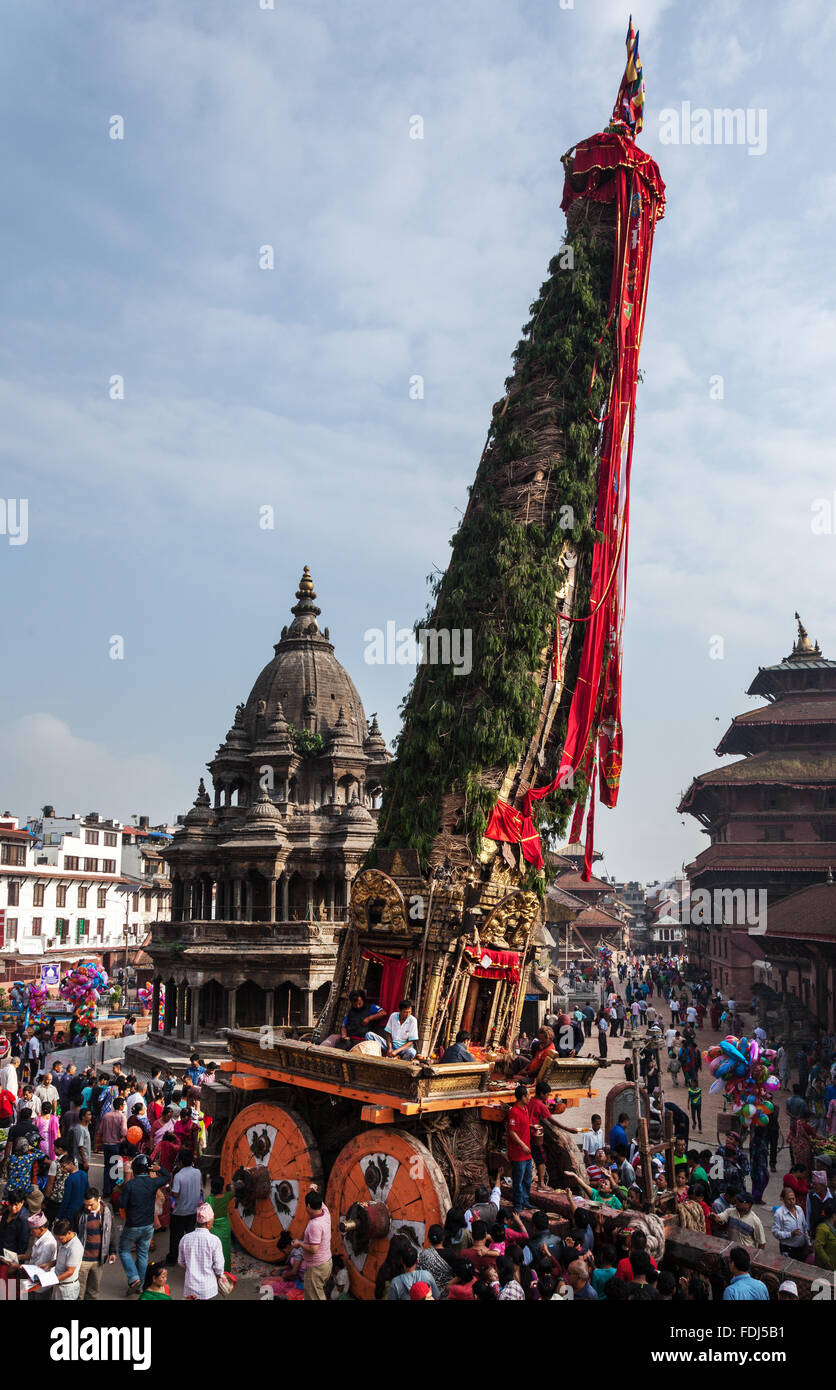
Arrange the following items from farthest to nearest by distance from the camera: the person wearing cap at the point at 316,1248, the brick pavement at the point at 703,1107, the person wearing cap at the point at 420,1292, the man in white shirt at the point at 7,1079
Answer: the man in white shirt at the point at 7,1079 < the brick pavement at the point at 703,1107 < the person wearing cap at the point at 316,1248 < the person wearing cap at the point at 420,1292

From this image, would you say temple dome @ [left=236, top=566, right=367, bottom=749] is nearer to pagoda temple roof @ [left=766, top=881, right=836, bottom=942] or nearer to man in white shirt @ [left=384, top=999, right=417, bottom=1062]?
pagoda temple roof @ [left=766, top=881, right=836, bottom=942]

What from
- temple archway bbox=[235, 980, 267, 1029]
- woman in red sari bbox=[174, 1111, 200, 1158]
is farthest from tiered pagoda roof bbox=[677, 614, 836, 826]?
woman in red sari bbox=[174, 1111, 200, 1158]

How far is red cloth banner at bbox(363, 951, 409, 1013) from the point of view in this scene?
12.3m

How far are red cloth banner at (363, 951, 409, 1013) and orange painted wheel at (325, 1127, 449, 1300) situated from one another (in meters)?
2.44

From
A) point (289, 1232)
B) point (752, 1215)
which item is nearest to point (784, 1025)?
point (752, 1215)

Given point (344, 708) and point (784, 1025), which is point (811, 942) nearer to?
→ point (784, 1025)

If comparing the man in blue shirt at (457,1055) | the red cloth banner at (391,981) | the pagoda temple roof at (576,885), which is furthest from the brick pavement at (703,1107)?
the pagoda temple roof at (576,885)

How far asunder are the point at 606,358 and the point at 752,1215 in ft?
40.4

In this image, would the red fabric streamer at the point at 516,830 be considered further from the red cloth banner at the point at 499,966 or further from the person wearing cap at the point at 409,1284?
the person wearing cap at the point at 409,1284

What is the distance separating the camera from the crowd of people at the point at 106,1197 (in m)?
8.32

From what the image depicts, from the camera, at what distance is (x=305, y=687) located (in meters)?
A: 40.2

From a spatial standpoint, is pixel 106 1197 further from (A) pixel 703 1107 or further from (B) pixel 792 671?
(B) pixel 792 671

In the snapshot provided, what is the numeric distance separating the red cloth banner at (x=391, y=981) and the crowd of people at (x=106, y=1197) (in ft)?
9.46

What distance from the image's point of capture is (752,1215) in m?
10.0
